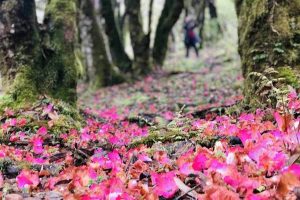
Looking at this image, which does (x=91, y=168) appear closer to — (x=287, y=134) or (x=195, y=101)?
(x=287, y=134)

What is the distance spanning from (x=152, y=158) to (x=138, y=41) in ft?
44.2

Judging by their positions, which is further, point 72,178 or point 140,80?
point 140,80

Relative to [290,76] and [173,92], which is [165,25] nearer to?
[173,92]

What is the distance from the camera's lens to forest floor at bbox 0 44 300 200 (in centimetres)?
297

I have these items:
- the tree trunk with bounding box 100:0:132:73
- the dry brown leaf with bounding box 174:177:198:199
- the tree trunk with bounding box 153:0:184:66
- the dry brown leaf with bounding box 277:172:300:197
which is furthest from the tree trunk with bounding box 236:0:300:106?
the tree trunk with bounding box 100:0:132:73

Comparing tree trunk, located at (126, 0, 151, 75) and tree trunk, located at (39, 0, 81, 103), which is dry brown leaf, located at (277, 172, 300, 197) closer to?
tree trunk, located at (39, 0, 81, 103)

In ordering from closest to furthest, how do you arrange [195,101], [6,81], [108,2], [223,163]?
[223,163]
[6,81]
[195,101]
[108,2]

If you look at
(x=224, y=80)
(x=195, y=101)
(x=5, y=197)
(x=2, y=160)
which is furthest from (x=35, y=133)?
(x=224, y=80)

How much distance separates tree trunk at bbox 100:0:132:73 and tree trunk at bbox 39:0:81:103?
9082 mm

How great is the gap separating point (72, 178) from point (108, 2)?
13.6 m

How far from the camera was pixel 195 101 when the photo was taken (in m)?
11.3

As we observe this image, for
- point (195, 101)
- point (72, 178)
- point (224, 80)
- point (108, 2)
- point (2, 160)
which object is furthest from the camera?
point (108, 2)

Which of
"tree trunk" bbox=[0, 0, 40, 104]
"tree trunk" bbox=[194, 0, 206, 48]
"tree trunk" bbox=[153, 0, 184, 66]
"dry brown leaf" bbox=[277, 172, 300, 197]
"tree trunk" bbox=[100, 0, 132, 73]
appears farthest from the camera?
"tree trunk" bbox=[194, 0, 206, 48]

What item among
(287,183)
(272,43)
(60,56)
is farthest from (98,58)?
(287,183)
